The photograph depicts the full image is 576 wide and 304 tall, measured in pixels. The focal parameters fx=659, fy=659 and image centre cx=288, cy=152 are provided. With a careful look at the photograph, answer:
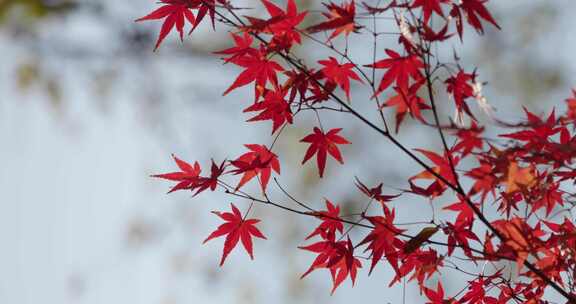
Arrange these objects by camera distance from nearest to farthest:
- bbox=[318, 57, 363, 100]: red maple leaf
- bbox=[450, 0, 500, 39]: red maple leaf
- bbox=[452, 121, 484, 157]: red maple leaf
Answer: bbox=[452, 121, 484, 157]: red maple leaf
bbox=[450, 0, 500, 39]: red maple leaf
bbox=[318, 57, 363, 100]: red maple leaf

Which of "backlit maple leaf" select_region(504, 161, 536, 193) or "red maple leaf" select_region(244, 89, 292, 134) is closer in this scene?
"backlit maple leaf" select_region(504, 161, 536, 193)

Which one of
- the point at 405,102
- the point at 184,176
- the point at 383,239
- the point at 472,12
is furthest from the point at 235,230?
the point at 472,12

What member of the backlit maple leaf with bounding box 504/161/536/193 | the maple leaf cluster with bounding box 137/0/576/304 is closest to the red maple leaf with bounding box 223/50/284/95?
the maple leaf cluster with bounding box 137/0/576/304

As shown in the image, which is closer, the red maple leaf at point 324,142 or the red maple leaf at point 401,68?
the red maple leaf at point 401,68

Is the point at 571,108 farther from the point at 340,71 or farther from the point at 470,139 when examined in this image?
the point at 340,71

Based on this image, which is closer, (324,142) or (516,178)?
(516,178)

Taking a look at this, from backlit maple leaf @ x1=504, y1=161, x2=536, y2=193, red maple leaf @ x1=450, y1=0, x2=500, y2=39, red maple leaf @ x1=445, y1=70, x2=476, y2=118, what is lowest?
backlit maple leaf @ x1=504, y1=161, x2=536, y2=193

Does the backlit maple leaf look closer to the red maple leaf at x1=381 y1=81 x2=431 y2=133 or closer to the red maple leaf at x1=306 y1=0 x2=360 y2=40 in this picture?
the red maple leaf at x1=381 y1=81 x2=431 y2=133

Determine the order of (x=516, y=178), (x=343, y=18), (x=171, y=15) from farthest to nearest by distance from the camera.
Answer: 1. (x=171, y=15)
2. (x=343, y=18)
3. (x=516, y=178)

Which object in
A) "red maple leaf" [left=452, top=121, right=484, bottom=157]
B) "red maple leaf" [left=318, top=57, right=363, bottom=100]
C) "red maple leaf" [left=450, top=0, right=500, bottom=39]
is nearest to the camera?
"red maple leaf" [left=452, top=121, right=484, bottom=157]

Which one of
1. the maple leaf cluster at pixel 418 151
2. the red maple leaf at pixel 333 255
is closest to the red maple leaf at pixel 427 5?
the maple leaf cluster at pixel 418 151

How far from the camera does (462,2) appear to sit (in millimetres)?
844

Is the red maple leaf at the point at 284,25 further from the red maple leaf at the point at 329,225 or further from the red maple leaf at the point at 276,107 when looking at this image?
the red maple leaf at the point at 329,225

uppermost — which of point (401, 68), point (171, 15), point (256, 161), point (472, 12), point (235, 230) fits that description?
point (472, 12)
